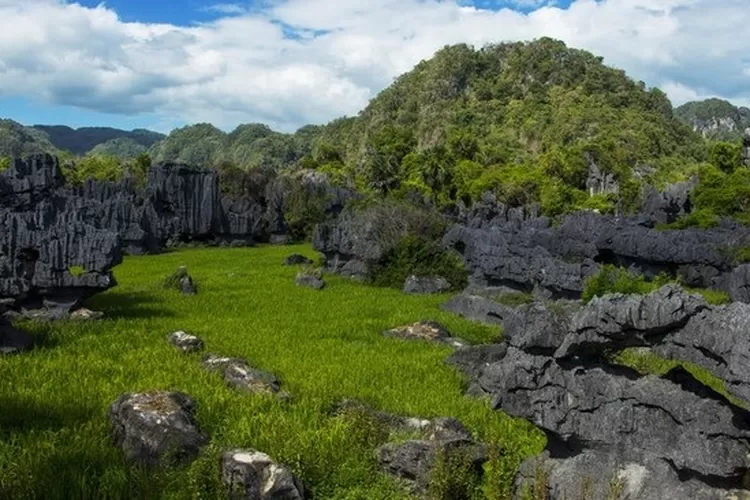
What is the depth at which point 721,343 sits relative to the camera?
24.7 ft

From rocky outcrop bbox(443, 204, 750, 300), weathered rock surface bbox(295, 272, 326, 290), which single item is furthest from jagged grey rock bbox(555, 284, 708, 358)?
weathered rock surface bbox(295, 272, 326, 290)

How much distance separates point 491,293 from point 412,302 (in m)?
2.99

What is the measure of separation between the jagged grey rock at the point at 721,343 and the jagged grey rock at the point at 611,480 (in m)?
1.20

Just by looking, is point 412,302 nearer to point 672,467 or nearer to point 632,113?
point 672,467

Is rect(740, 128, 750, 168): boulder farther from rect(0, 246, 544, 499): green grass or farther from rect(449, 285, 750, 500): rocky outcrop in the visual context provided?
rect(449, 285, 750, 500): rocky outcrop

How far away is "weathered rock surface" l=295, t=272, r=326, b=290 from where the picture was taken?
3097 centimetres

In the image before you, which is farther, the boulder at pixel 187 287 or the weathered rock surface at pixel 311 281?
the weathered rock surface at pixel 311 281

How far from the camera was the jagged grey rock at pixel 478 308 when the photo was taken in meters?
23.3

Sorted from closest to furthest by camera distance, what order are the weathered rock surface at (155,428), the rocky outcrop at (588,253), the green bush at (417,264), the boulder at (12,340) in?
the weathered rock surface at (155,428)
the boulder at (12,340)
the rocky outcrop at (588,253)
the green bush at (417,264)

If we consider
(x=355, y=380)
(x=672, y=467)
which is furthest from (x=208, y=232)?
(x=672, y=467)

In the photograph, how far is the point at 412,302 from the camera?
2741 centimetres

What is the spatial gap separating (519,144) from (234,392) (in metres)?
112

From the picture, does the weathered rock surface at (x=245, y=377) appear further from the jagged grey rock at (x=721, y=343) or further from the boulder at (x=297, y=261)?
the boulder at (x=297, y=261)

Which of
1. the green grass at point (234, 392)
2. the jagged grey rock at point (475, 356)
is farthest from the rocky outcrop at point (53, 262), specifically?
the jagged grey rock at point (475, 356)
